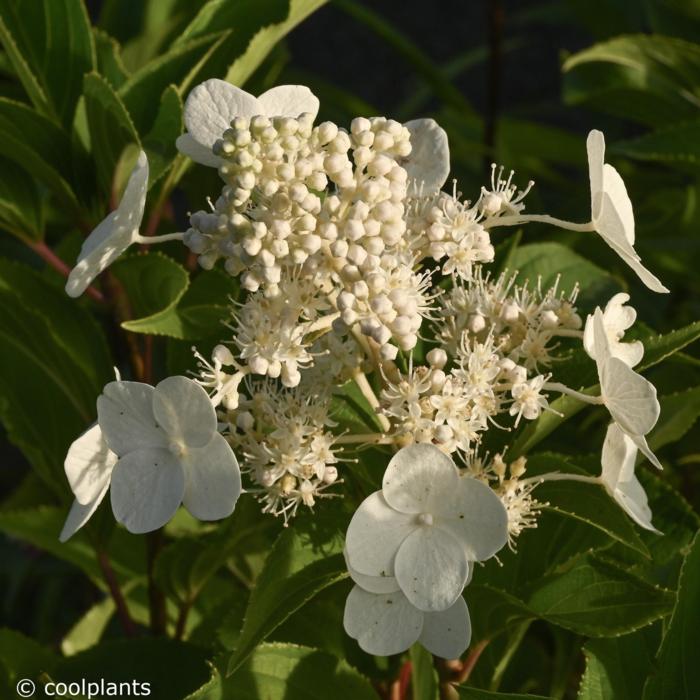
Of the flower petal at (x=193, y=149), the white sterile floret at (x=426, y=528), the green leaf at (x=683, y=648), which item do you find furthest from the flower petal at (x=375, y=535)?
the flower petal at (x=193, y=149)

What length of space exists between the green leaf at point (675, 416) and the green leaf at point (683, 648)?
318mm

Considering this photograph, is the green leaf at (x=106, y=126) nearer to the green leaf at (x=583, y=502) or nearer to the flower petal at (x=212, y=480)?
the flower petal at (x=212, y=480)

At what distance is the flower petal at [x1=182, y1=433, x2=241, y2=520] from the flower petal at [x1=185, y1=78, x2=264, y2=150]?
0.26 m

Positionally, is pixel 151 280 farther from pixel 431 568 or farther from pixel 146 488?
pixel 431 568

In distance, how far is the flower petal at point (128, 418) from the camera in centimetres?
82

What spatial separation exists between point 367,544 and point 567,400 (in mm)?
223

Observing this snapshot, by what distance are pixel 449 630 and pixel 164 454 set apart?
27 centimetres

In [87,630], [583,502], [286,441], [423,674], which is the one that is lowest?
[87,630]

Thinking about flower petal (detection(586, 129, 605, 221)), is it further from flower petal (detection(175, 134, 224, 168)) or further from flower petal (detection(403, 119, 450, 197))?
flower petal (detection(175, 134, 224, 168))

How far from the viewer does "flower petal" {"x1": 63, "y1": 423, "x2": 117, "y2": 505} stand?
850 mm

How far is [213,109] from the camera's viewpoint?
2.95 ft

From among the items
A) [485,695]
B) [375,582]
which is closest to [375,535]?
[375,582]

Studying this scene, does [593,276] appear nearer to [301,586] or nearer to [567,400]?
[567,400]

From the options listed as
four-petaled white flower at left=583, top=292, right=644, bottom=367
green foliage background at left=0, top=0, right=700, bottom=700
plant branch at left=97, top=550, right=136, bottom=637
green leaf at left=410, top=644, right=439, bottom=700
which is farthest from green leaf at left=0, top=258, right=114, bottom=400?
four-petaled white flower at left=583, top=292, right=644, bottom=367
